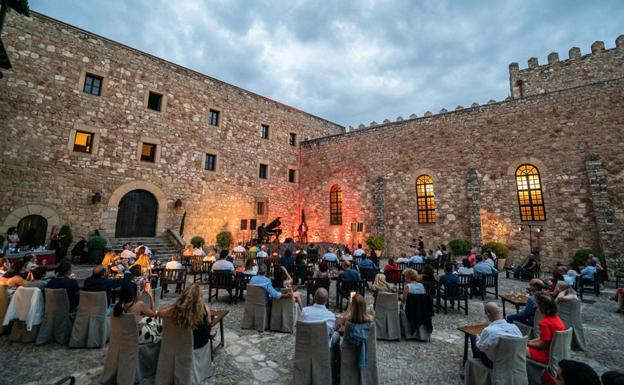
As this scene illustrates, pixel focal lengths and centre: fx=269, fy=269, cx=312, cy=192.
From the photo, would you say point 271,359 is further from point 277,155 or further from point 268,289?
point 277,155

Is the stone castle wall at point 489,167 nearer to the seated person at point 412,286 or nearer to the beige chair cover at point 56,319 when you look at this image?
the seated person at point 412,286

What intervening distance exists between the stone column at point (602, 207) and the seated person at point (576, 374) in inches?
499

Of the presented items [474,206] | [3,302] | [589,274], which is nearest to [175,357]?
[3,302]

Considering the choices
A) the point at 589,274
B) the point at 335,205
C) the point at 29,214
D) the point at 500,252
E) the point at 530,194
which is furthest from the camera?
the point at 335,205

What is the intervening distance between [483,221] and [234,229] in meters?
13.2

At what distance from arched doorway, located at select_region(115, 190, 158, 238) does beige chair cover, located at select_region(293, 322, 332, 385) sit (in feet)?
39.2

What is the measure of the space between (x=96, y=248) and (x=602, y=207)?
19.7 metres

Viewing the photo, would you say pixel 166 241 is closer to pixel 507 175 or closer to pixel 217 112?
pixel 217 112

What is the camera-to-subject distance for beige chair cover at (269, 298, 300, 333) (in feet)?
16.9

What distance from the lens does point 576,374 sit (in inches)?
67.4

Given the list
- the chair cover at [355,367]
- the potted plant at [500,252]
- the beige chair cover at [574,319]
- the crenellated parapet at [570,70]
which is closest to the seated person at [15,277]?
the chair cover at [355,367]

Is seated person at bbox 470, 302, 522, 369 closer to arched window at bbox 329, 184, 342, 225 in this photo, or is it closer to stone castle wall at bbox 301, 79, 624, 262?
stone castle wall at bbox 301, 79, 624, 262

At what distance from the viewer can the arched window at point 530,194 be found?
12.2 m

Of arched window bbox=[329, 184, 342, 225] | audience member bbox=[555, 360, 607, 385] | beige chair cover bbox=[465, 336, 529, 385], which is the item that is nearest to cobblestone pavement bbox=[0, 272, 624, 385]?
beige chair cover bbox=[465, 336, 529, 385]
